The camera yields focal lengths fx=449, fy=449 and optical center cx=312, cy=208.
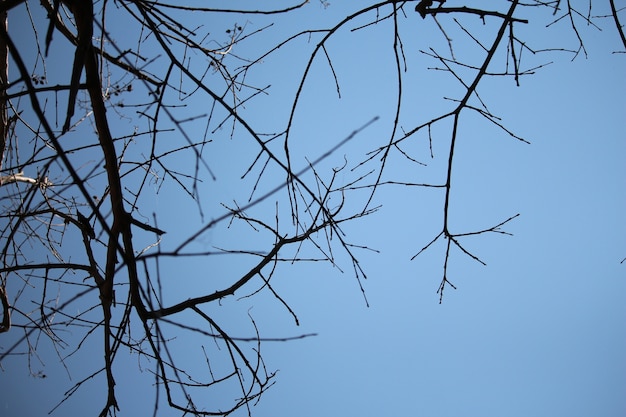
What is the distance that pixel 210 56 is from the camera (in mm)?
2303

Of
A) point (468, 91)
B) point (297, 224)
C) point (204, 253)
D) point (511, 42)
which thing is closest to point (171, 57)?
point (297, 224)

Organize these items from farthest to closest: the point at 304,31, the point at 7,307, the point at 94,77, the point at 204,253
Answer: the point at 7,307, the point at 304,31, the point at 94,77, the point at 204,253

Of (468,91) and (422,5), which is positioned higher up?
(422,5)

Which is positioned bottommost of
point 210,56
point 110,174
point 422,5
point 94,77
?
point 110,174

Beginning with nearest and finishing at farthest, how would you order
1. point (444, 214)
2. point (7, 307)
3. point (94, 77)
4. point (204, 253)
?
point (204, 253)
point (94, 77)
point (444, 214)
point (7, 307)

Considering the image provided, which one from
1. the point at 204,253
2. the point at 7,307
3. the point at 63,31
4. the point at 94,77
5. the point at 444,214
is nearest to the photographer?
the point at 204,253

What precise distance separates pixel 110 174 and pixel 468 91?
4.53 ft

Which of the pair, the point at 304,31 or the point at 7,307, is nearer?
the point at 304,31

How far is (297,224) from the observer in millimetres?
1917

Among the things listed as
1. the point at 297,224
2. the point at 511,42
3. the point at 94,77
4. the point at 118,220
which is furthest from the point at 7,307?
the point at 511,42

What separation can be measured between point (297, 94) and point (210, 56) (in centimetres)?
84

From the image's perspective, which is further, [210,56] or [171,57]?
[210,56]

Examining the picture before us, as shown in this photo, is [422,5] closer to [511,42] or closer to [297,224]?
[511,42]

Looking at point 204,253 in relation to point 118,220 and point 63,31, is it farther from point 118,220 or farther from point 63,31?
point 63,31
